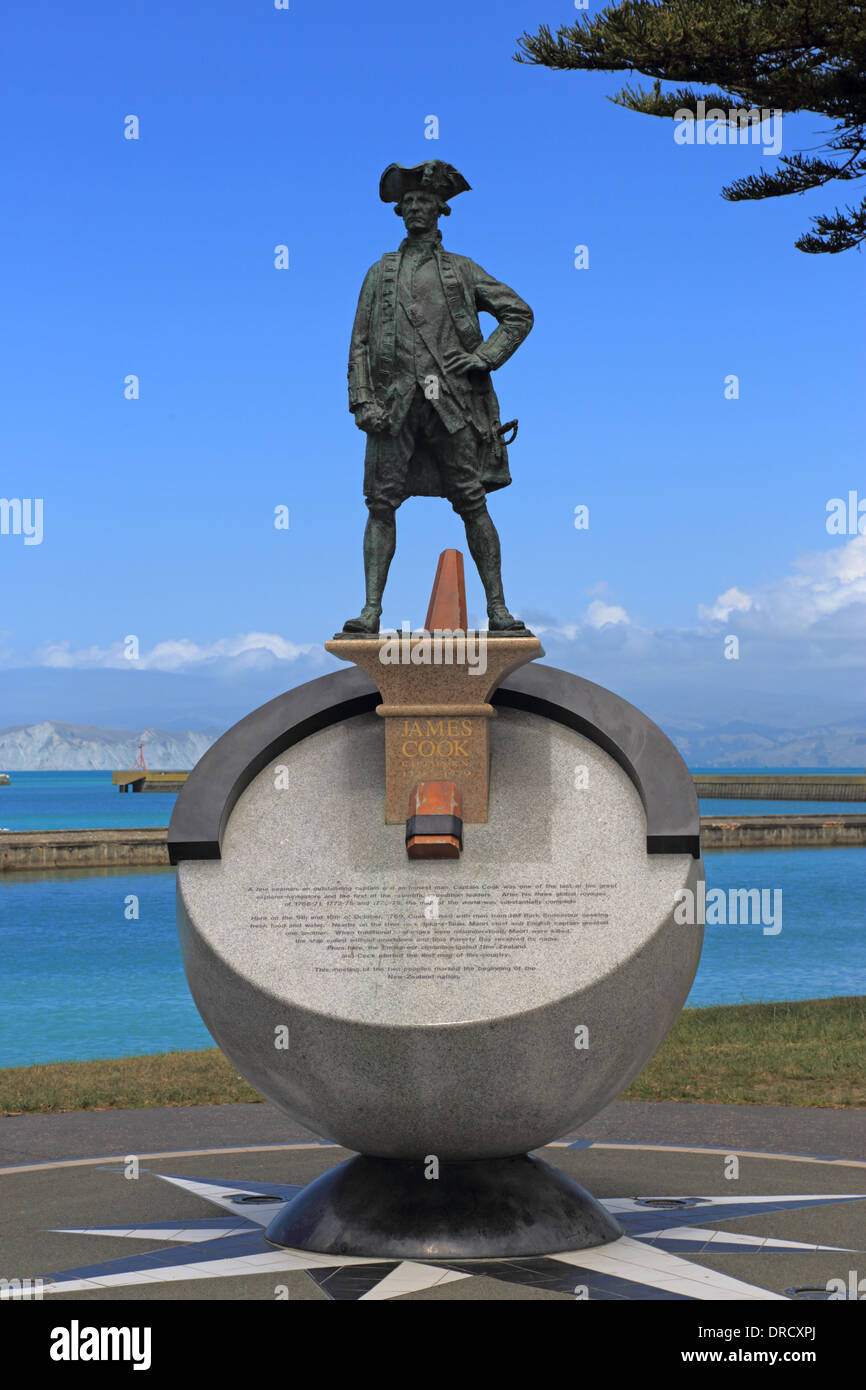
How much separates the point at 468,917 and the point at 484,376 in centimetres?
334

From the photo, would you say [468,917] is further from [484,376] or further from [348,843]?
[484,376]

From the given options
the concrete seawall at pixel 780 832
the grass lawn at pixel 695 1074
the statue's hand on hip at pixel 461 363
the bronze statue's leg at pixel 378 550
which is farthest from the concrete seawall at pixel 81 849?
the statue's hand on hip at pixel 461 363

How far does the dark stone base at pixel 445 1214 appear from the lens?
6.80 metres

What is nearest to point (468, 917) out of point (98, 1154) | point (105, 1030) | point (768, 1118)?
point (98, 1154)

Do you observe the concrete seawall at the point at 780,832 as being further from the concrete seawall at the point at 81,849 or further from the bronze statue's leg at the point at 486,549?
the bronze statue's leg at the point at 486,549

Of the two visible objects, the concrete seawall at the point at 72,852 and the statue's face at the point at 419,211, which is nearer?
the statue's face at the point at 419,211

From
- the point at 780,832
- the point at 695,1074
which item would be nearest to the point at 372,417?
the point at 695,1074

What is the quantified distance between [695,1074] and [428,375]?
7279mm

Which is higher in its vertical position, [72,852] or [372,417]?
[72,852]

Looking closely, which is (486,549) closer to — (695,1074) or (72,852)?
(695,1074)

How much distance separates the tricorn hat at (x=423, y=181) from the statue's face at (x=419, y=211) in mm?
37

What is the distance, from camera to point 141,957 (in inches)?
1164

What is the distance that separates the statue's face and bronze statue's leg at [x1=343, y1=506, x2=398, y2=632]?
1673mm

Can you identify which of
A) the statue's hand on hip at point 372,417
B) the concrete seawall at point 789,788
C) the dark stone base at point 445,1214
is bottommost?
the dark stone base at point 445,1214
